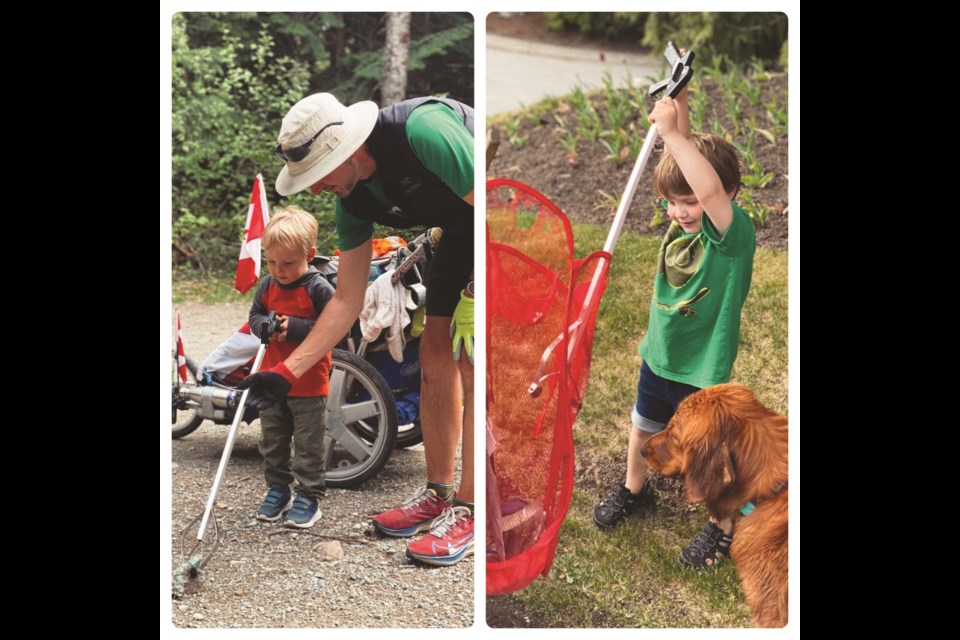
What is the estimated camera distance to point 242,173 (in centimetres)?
297

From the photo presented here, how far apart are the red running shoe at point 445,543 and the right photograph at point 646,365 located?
Answer: 0.36ft

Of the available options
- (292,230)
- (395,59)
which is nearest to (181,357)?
(292,230)

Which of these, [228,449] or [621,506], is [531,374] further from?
[228,449]

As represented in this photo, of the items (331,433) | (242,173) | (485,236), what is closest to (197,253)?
(242,173)

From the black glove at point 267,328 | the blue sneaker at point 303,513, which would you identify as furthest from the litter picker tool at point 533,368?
the black glove at point 267,328

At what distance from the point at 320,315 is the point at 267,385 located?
10.9 inches

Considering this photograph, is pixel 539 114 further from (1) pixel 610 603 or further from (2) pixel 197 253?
(1) pixel 610 603

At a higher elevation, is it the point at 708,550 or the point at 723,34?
the point at 723,34

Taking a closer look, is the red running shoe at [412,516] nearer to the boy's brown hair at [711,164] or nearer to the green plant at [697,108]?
the boy's brown hair at [711,164]

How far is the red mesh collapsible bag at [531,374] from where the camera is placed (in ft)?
9.53

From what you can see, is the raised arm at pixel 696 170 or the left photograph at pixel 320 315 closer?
the raised arm at pixel 696 170

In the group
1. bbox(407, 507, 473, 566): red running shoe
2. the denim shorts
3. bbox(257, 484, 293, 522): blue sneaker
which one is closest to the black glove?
bbox(257, 484, 293, 522): blue sneaker

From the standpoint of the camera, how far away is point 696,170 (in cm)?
280
